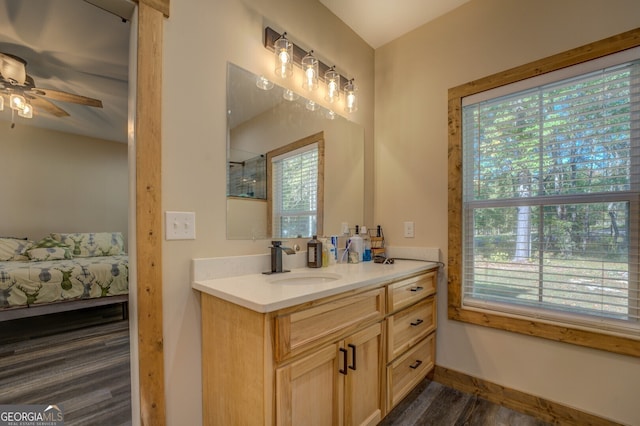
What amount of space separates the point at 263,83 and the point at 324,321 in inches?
51.4

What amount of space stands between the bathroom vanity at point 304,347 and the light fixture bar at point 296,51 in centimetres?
130

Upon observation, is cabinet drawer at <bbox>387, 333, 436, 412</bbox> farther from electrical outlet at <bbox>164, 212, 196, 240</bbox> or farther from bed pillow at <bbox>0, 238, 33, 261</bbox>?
bed pillow at <bbox>0, 238, 33, 261</bbox>

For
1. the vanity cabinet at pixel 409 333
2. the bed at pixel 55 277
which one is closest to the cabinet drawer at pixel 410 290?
the vanity cabinet at pixel 409 333

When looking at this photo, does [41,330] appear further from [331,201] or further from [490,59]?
[490,59]

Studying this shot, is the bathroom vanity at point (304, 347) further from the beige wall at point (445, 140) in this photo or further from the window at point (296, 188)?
the beige wall at point (445, 140)

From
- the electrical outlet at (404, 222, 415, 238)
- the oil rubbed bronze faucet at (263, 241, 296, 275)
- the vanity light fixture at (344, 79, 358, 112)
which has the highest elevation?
the vanity light fixture at (344, 79, 358, 112)

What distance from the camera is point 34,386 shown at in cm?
200

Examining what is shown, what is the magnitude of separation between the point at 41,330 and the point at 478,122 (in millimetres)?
4669

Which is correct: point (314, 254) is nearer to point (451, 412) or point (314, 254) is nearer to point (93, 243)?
point (451, 412)

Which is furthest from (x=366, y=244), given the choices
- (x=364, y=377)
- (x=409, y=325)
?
(x=364, y=377)

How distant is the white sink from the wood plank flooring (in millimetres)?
1291

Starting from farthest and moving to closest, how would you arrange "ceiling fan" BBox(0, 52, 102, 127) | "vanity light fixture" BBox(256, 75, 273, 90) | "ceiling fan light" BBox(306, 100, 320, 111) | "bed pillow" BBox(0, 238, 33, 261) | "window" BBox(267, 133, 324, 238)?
"bed pillow" BBox(0, 238, 33, 261) → "ceiling fan" BBox(0, 52, 102, 127) → "ceiling fan light" BBox(306, 100, 320, 111) → "window" BBox(267, 133, 324, 238) → "vanity light fixture" BBox(256, 75, 273, 90)

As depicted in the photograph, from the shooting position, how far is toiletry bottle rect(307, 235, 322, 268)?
172 centimetres

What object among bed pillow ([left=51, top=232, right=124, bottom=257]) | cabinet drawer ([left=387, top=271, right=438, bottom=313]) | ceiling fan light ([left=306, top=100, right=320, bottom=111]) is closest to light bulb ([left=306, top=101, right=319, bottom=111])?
ceiling fan light ([left=306, top=100, right=320, bottom=111])
